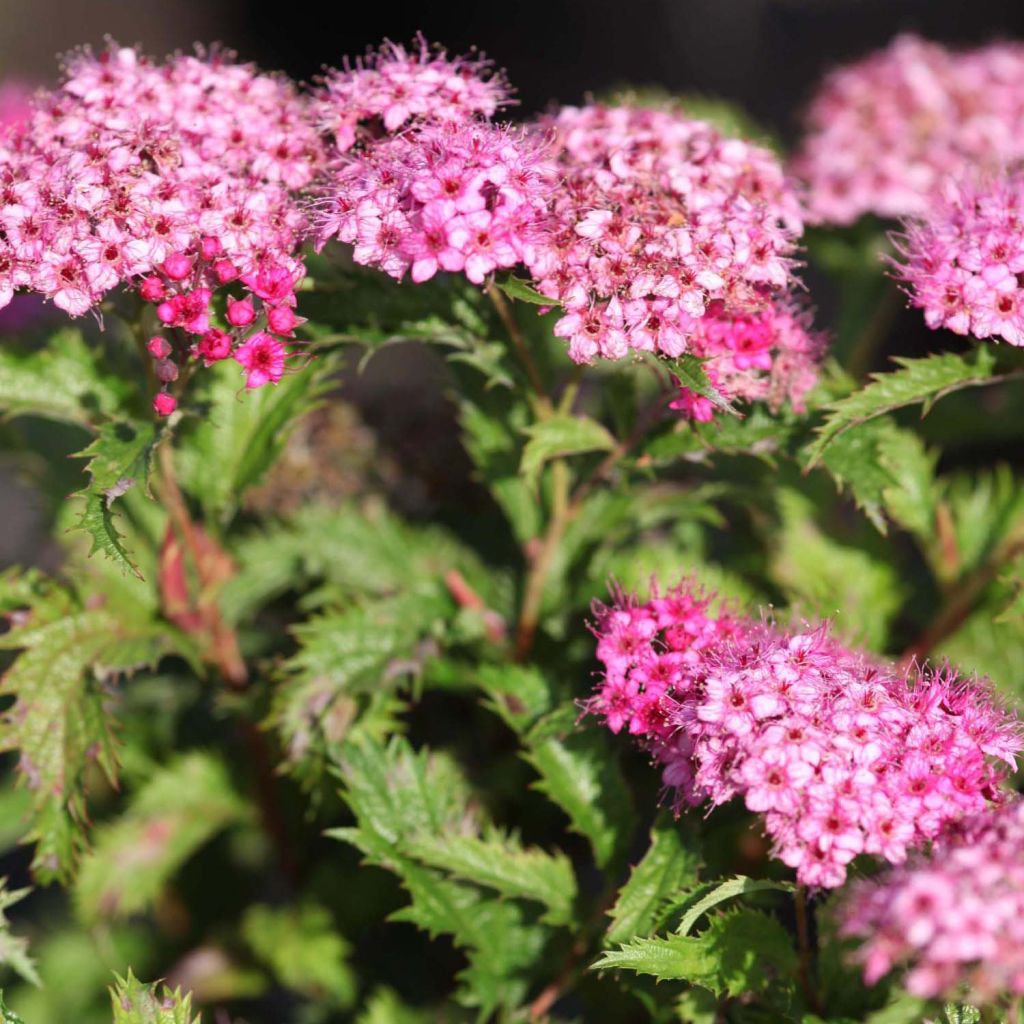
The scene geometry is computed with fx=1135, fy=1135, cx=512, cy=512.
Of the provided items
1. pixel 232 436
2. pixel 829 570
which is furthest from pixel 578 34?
pixel 232 436

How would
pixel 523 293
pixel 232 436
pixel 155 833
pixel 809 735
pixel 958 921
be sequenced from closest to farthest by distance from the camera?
pixel 958 921
pixel 809 735
pixel 523 293
pixel 232 436
pixel 155 833

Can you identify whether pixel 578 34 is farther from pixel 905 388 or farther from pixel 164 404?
pixel 164 404

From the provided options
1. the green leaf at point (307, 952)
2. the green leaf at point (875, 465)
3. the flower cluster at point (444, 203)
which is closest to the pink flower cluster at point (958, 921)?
the green leaf at point (875, 465)

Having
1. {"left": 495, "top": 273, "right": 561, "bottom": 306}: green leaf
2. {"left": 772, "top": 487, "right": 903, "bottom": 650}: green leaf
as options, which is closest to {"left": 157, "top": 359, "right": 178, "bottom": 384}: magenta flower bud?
{"left": 495, "top": 273, "right": 561, "bottom": 306}: green leaf

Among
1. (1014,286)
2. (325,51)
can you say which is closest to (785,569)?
(1014,286)

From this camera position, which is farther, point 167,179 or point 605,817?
point 605,817

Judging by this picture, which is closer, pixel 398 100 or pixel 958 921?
pixel 958 921

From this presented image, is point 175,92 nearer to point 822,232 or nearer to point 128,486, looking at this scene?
point 128,486

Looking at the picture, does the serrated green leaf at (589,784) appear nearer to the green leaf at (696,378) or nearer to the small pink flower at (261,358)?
the green leaf at (696,378)
